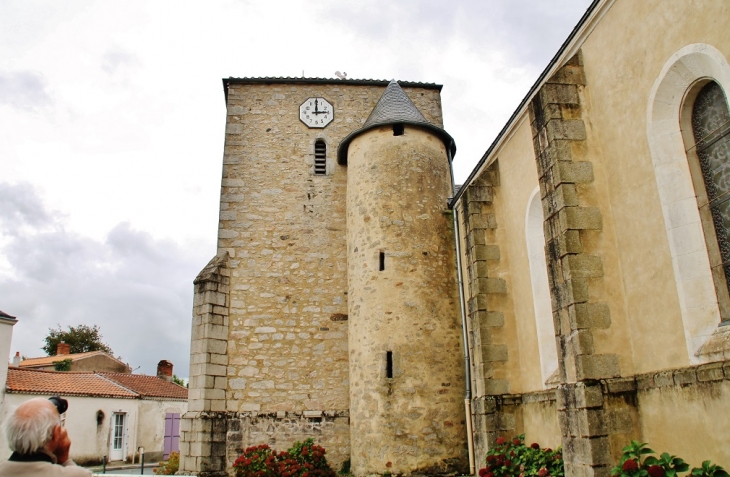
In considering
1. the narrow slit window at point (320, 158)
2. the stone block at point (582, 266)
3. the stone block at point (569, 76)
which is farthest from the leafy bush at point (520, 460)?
the narrow slit window at point (320, 158)

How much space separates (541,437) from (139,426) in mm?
19708

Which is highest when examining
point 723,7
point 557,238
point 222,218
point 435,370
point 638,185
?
point 222,218

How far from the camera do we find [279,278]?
41.2ft

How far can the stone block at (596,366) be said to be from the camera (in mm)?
5656

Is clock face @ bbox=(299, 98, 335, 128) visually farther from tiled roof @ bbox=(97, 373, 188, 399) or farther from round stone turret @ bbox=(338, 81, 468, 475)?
tiled roof @ bbox=(97, 373, 188, 399)

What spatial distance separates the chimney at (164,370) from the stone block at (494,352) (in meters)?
24.2

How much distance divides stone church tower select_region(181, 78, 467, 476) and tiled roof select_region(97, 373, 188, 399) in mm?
14036

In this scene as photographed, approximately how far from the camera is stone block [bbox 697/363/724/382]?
4570 mm

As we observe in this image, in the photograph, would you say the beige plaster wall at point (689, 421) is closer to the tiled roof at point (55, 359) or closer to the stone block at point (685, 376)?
the stone block at point (685, 376)

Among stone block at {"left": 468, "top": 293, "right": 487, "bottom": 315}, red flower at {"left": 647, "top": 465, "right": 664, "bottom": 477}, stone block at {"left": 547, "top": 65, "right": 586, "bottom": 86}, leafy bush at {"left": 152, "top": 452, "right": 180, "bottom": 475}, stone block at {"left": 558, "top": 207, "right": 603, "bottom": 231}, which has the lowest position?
leafy bush at {"left": 152, "top": 452, "right": 180, "bottom": 475}

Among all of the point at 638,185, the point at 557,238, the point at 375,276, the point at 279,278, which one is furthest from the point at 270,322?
the point at 638,185

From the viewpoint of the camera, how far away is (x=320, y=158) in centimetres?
1390

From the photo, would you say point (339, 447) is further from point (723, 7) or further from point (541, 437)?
point (723, 7)

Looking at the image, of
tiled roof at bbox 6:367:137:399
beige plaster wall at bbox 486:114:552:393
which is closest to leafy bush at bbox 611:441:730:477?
beige plaster wall at bbox 486:114:552:393
